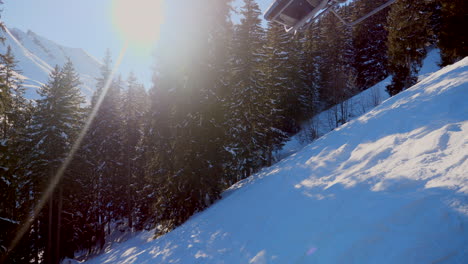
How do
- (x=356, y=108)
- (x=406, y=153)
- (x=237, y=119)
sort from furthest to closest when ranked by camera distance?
(x=356, y=108) < (x=237, y=119) < (x=406, y=153)

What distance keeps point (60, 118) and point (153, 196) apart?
28.8ft

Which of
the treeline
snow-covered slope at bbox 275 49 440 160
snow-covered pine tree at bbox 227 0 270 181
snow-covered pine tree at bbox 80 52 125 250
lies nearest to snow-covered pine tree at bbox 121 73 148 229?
the treeline

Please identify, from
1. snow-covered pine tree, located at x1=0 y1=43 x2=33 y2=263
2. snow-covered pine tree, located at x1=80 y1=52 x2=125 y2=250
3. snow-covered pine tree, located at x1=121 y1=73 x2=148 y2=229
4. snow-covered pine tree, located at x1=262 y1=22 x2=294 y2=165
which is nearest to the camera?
snow-covered pine tree, located at x1=0 y1=43 x2=33 y2=263

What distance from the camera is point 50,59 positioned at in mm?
168500

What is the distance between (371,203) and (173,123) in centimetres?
1062

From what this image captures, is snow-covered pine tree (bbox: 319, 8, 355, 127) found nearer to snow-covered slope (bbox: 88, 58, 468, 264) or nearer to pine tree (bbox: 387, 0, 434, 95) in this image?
pine tree (bbox: 387, 0, 434, 95)

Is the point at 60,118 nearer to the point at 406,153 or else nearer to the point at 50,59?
the point at 406,153

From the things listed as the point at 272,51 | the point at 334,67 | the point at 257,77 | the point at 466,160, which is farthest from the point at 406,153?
the point at 334,67

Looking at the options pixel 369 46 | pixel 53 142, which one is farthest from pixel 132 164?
pixel 369 46

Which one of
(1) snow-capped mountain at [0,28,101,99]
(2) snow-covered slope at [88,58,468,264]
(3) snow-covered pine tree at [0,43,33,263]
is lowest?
(2) snow-covered slope at [88,58,468,264]

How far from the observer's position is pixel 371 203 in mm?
4258

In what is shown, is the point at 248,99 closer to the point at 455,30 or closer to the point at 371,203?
the point at 371,203

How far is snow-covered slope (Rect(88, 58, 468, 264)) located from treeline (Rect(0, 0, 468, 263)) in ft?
16.6

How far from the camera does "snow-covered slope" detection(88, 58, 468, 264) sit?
3.21m
